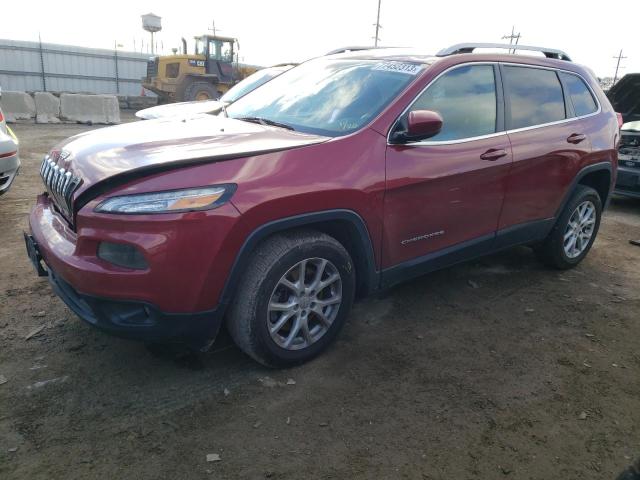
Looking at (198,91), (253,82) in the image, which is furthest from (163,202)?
→ (198,91)

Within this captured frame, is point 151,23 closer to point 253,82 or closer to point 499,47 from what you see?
point 253,82

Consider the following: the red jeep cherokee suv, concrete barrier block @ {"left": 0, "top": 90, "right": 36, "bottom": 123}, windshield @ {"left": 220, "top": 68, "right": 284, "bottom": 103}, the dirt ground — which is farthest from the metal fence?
the red jeep cherokee suv

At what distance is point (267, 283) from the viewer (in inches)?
102

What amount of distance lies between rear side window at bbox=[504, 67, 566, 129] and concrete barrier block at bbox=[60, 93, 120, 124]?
1460 cm

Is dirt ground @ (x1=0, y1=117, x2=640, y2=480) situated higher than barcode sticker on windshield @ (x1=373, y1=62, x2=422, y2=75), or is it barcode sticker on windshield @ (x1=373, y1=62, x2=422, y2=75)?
barcode sticker on windshield @ (x1=373, y1=62, x2=422, y2=75)

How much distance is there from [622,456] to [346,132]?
2.13 metres

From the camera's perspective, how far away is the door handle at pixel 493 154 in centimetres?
343

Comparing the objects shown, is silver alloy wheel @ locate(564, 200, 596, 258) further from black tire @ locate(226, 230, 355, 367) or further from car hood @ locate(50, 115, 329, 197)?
car hood @ locate(50, 115, 329, 197)

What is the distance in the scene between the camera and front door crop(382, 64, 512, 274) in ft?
9.94

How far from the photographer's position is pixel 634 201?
812cm

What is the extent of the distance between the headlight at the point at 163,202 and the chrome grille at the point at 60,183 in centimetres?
32

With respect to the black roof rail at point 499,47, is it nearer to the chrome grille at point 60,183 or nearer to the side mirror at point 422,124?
the side mirror at point 422,124

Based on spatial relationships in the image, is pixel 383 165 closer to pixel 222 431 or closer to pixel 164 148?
pixel 164 148

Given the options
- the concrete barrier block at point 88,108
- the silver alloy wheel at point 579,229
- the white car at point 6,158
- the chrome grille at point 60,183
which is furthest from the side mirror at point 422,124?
the concrete barrier block at point 88,108
